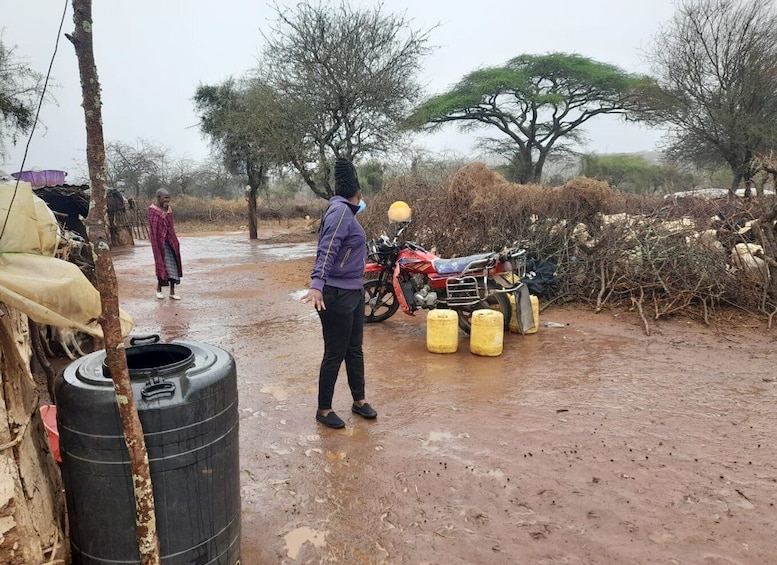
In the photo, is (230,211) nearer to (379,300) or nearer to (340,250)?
(379,300)

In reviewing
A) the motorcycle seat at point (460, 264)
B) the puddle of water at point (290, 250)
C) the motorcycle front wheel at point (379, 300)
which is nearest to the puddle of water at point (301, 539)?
the motorcycle seat at point (460, 264)

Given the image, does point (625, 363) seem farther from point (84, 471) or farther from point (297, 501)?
point (84, 471)

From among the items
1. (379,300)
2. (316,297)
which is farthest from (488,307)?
(316,297)

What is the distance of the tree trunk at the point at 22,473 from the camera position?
183 centimetres

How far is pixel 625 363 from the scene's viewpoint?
5461mm

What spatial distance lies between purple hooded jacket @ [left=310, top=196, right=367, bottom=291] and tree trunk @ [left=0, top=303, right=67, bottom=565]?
71.8 inches

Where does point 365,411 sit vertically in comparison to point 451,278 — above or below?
below

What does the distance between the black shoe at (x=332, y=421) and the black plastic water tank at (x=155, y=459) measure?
1.79m

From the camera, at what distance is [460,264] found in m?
6.21

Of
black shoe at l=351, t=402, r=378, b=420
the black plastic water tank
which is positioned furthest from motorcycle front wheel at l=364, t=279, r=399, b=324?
the black plastic water tank

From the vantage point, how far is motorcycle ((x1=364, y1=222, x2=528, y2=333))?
Result: 611 cm

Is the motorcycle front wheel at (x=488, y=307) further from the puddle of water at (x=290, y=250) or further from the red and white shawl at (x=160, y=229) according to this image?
the puddle of water at (x=290, y=250)

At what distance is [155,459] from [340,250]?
2.03m

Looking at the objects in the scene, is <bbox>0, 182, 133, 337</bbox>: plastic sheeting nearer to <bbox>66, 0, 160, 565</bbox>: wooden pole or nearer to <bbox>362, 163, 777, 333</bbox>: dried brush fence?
<bbox>66, 0, 160, 565</bbox>: wooden pole
